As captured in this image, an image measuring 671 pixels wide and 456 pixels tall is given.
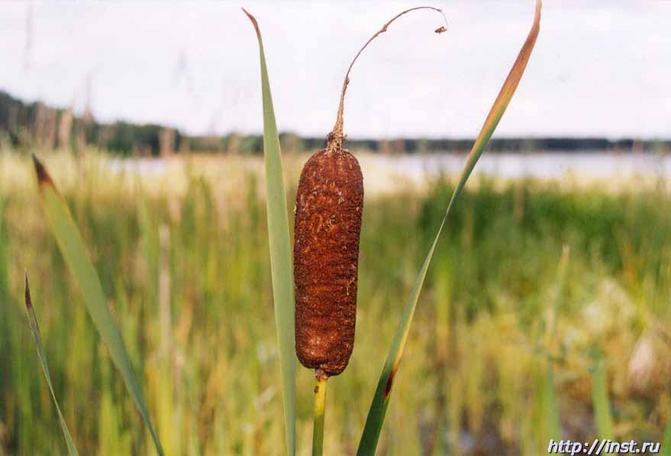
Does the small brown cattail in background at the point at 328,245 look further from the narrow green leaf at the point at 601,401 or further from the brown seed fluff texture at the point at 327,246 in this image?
the narrow green leaf at the point at 601,401

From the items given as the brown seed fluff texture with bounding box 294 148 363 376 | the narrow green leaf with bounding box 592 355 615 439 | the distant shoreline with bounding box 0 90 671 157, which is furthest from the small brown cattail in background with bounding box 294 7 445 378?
the distant shoreline with bounding box 0 90 671 157

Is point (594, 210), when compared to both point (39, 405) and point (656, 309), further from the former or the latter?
point (39, 405)

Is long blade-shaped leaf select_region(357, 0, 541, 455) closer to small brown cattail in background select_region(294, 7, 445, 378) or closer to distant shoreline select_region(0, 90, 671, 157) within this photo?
small brown cattail in background select_region(294, 7, 445, 378)

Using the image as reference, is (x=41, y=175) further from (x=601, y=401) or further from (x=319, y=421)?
(x=601, y=401)

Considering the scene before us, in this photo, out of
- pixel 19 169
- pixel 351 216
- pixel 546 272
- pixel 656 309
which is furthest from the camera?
pixel 19 169

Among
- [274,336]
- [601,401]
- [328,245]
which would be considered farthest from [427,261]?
[274,336]

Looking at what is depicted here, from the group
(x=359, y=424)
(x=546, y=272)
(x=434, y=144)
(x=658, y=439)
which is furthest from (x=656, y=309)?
(x=434, y=144)
